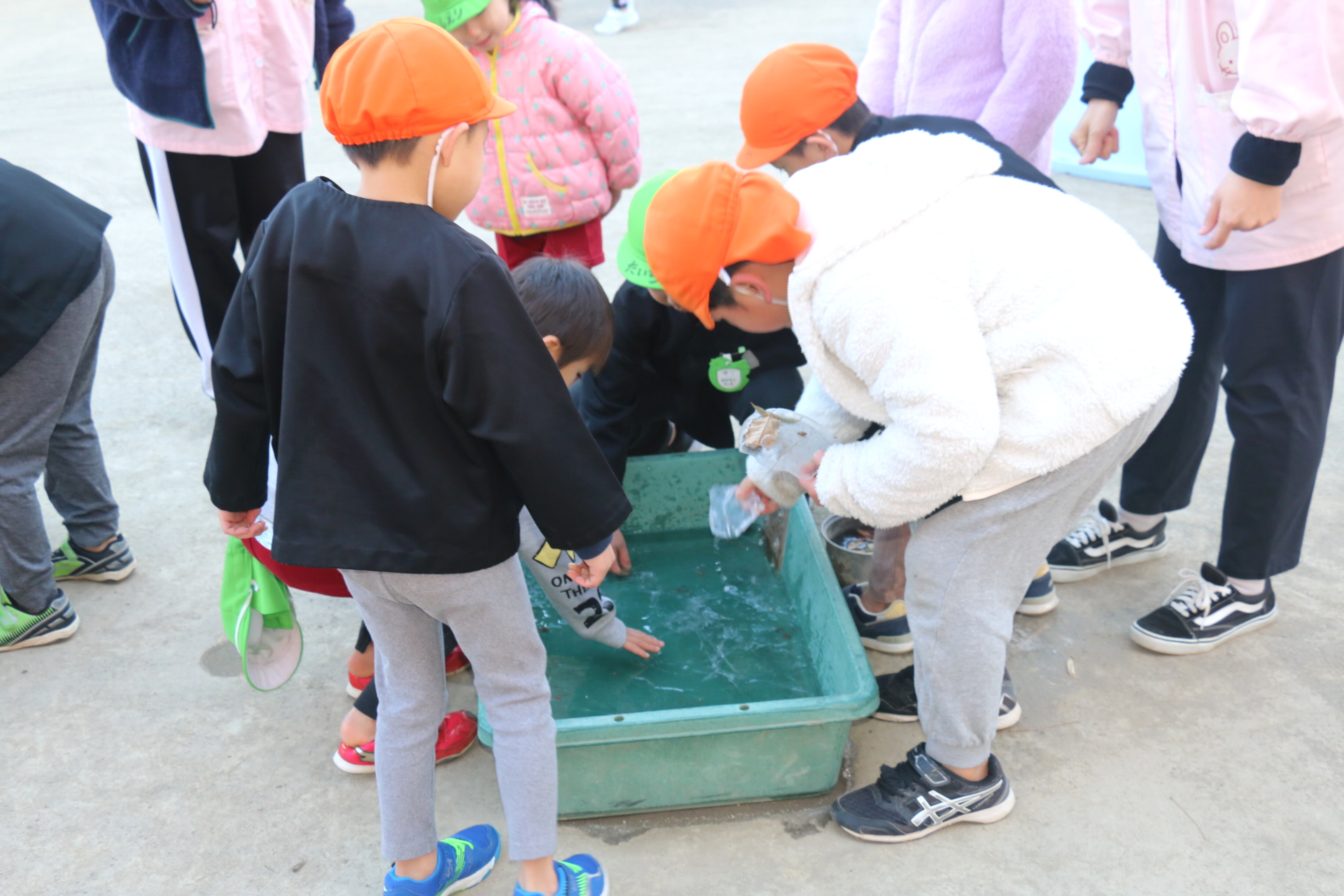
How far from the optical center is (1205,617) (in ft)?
6.41

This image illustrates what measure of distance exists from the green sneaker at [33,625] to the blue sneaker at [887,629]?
1563 millimetres

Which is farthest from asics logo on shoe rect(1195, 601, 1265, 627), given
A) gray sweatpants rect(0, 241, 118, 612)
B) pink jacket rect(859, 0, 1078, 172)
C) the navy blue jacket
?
the navy blue jacket

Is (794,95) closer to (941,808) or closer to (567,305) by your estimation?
(567,305)

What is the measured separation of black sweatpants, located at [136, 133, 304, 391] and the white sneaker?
6420 millimetres

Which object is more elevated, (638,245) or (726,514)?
(638,245)

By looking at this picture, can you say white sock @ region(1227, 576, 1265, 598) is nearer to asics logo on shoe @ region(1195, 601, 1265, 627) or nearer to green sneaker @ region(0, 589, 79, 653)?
asics logo on shoe @ region(1195, 601, 1265, 627)

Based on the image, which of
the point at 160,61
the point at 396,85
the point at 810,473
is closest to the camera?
the point at 396,85

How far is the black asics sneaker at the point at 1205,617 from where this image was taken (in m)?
1.95

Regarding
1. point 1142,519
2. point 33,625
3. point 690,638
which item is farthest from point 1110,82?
point 33,625

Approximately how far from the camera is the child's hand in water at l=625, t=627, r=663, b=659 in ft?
6.17

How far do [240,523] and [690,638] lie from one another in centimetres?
91

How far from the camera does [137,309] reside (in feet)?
11.8

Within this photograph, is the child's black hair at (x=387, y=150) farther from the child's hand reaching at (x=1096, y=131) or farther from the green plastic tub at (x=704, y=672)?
the child's hand reaching at (x=1096, y=131)

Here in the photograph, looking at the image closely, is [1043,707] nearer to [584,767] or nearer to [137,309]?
[584,767]
